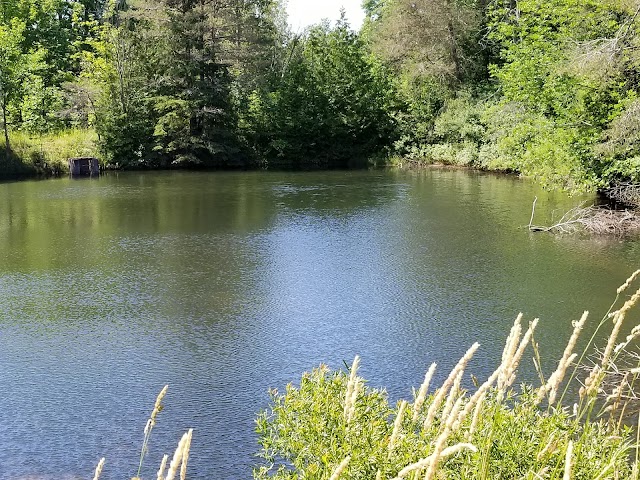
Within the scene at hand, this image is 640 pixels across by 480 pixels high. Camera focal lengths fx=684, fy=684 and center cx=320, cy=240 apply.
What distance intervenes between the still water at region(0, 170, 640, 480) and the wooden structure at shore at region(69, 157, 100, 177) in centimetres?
681

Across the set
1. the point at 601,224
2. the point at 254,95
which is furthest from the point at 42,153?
the point at 601,224

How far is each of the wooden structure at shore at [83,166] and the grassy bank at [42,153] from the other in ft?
1.43

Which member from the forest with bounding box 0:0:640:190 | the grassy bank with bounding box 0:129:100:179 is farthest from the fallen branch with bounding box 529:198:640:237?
the grassy bank with bounding box 0:129:100:179

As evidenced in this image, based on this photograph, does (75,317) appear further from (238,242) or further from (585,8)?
(585,8)

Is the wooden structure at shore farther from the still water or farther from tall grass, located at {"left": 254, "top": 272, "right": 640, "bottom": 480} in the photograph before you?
tall grass, located at {"left": 254, "top": 272, "right": 640, "bottom": 480}

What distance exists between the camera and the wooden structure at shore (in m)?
21.5

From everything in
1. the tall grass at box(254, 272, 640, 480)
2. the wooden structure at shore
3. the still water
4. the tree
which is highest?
the tree

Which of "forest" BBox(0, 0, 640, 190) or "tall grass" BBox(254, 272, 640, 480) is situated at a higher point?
"forest" BBox(0, 0, 640, 190)

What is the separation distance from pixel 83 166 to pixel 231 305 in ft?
51.7

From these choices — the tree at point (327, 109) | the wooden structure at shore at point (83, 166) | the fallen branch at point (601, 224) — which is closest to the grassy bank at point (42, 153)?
the wooden structure at shore at point (83, 166)

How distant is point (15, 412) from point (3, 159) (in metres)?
17.7

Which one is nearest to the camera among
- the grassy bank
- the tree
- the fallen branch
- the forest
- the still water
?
the still water

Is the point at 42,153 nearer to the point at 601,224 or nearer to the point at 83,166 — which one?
the point at 83,166

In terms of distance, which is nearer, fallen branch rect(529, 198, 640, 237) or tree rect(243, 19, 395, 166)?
fallen branch rect(529, 198, 640, 237)
